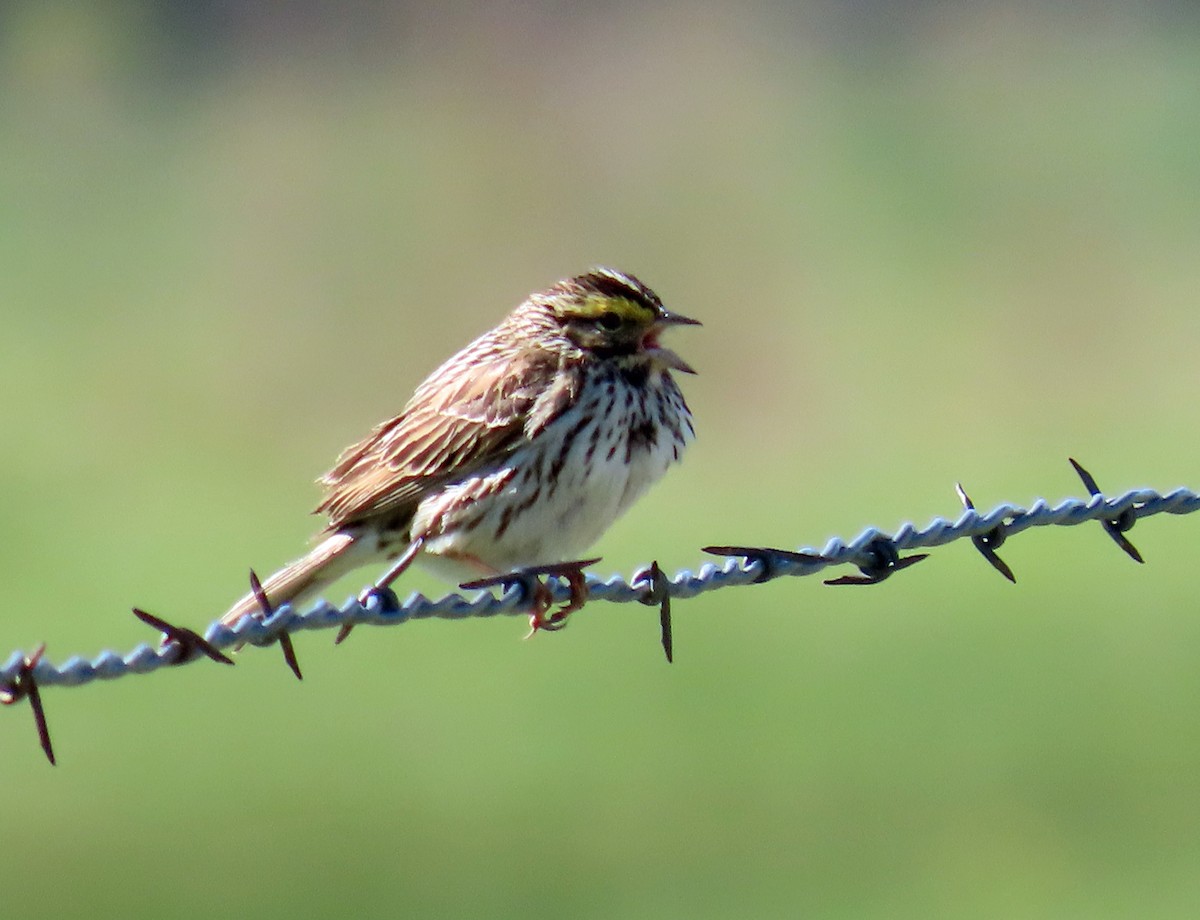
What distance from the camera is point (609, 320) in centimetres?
649

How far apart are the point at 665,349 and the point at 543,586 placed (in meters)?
1.11

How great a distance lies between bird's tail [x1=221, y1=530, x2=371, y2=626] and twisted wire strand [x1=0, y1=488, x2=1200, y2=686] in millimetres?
859

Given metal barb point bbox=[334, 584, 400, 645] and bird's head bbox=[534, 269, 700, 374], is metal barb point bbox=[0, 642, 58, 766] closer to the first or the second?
metal barb point bbox=[334, 584, 400, 645]

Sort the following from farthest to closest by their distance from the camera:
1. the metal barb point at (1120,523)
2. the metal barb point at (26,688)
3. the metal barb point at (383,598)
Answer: the metal barb point at (1120,523) < the metal barb point at (383,598) < the metal barb point at (26,688)

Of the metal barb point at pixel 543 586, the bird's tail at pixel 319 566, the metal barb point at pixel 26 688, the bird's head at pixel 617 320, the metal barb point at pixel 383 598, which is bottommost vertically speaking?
the metal barb point at pixel 26 688

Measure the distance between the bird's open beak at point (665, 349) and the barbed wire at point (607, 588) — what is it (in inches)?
32.2

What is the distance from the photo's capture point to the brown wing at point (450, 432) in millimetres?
6246

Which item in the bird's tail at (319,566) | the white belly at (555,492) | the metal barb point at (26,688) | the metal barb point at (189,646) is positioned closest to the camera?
the metal barb point at (26,688)

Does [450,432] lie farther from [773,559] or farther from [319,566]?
[773,559]

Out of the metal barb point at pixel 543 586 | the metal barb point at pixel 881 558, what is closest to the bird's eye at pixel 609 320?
the metal barb point at pixel 543 586

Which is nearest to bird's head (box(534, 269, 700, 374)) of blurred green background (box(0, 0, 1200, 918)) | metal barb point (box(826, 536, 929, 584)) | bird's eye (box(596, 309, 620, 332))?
bird's eye (box(596, 309, 620, 332))

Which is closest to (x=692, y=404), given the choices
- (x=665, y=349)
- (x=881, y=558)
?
(x=665, y=349)

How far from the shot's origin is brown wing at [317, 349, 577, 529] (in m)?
6.25

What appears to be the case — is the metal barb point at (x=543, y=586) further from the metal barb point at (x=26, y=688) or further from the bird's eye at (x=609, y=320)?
the metal barb point at (x=26, y=688)
